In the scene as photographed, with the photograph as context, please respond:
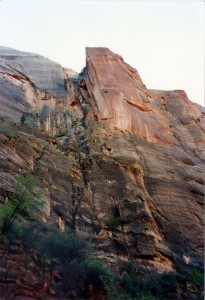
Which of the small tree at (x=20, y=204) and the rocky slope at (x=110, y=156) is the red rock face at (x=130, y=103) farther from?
the small tree at (x=20, y=204)

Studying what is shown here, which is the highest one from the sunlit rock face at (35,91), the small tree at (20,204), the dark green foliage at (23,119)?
the sunlit rock face at (35,91)

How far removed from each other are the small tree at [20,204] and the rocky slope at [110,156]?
51 cm

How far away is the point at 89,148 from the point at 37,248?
41.1ft

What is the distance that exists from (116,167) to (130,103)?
10456 millimetres

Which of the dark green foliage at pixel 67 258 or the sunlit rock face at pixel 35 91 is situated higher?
the sunlit rock face at pixel 35 91

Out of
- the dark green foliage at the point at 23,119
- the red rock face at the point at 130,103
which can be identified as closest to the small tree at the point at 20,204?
the dark green foliage at the point at 23,119

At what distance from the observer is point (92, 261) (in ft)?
52.4

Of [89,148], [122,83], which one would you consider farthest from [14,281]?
[122,83]

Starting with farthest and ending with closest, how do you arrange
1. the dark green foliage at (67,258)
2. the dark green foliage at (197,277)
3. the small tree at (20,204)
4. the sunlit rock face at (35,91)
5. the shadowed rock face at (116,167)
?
1. the sunlit rock face at (35,91)
2. the shadowed rock face at (116,167)
3. the dark green foliage at (197,277)
4. the small tree at (20,204)
5. the dark green foliage at (67,258)

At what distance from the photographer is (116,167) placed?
997 inches

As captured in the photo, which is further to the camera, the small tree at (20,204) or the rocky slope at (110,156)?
the rocky slope at (110,156)

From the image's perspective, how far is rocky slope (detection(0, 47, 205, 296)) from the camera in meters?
20.4

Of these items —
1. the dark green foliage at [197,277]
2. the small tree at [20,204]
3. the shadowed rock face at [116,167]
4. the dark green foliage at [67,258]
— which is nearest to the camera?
the dark green foliage at [67,258]

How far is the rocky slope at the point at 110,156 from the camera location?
20391mm
